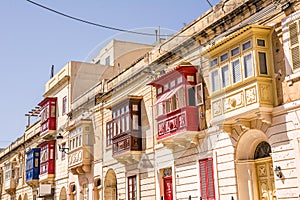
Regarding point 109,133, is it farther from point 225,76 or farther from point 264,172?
point 264,172

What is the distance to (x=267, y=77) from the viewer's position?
1250cm

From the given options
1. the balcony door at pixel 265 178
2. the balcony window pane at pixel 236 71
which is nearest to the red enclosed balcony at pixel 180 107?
the balcony window pane at pixel 236 71

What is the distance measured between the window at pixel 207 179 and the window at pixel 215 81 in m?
2.37

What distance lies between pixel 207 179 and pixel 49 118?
16851 millimetres

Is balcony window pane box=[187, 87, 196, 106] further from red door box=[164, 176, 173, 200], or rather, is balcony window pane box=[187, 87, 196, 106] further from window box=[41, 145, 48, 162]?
window box=[41, 145, 48, 162]

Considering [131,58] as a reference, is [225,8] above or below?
below

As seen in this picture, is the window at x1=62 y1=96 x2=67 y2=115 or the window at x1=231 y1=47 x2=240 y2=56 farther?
the window at x1=62 y1=96 x2=67 y2=115

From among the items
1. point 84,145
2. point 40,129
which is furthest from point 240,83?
point 40,129

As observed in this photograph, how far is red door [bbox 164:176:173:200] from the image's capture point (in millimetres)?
17109

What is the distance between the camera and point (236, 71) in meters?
13.3

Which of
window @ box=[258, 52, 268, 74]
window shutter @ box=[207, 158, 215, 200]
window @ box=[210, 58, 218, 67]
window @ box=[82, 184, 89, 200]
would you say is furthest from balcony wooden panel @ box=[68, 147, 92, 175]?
window @ box=[258, 52, 268, 74]

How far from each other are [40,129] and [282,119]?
22.3 m

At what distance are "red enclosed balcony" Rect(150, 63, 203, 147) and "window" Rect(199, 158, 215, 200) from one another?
0.96 m

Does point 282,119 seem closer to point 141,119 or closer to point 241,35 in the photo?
point 241,35
